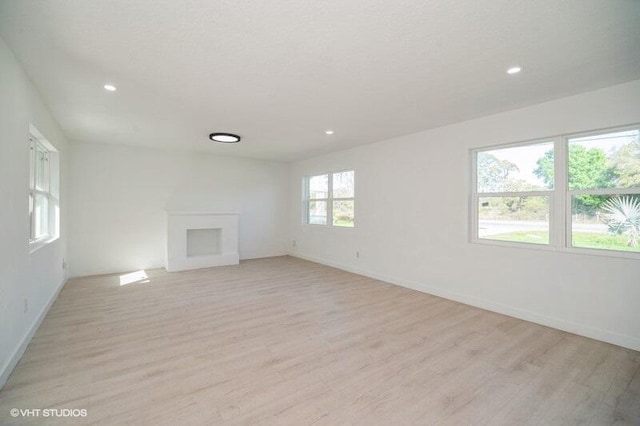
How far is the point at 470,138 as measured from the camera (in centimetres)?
363

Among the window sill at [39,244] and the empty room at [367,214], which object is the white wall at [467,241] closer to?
the empty room at [367,214]

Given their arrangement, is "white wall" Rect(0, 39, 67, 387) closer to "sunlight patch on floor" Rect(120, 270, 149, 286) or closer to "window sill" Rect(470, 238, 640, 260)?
"sunlight patch on floor" Rect(120, 270, 149, 286)

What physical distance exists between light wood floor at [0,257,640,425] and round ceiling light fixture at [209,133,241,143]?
8.31 feet

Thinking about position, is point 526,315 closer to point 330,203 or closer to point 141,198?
point 330,203

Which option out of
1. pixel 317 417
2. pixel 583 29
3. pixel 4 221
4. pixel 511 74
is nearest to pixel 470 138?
pixel 511 74

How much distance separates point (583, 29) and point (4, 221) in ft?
13.8

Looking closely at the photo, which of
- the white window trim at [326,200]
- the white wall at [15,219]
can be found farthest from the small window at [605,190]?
the white wall at [15,219]

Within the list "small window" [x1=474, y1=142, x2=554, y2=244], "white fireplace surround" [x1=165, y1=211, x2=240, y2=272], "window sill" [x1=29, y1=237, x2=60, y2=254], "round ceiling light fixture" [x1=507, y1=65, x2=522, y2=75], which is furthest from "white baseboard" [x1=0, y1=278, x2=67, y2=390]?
"small window" [x1=474, y1=142, x2=554, y2=244]

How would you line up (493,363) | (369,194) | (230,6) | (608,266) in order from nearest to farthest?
(230,6), (493,363), (608,266), (369,194)

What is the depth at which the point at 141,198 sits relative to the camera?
5410 mm

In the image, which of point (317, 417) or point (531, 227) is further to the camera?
point (531, 227)

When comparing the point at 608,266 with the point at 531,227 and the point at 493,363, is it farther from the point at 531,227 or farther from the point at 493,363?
the point at 493,363

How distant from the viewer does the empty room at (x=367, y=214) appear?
1743 millimetres

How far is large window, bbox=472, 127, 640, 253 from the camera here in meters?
2.62
